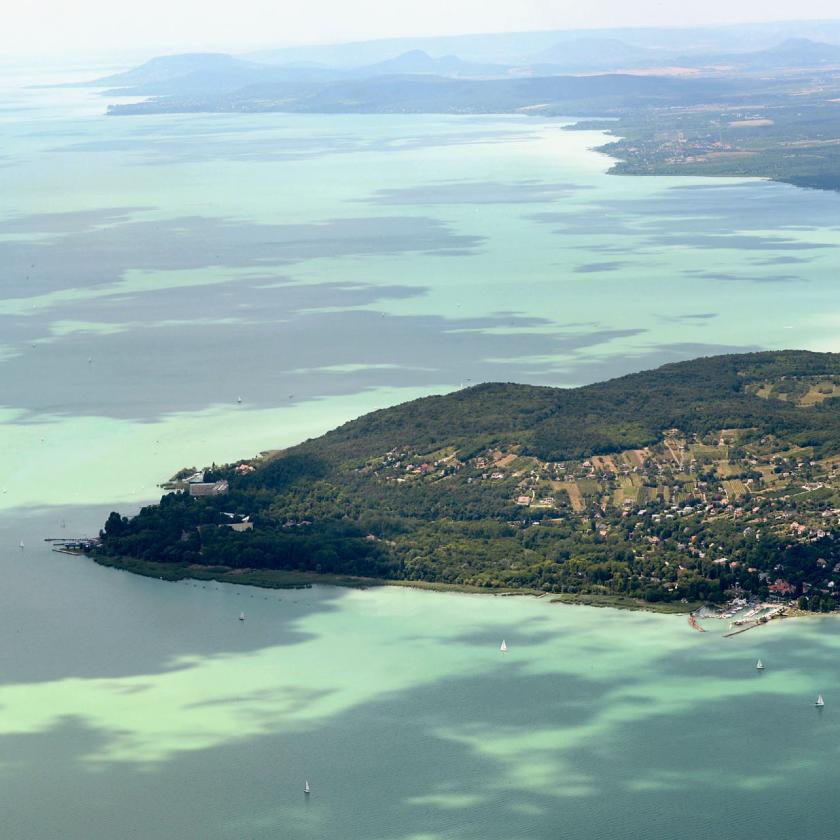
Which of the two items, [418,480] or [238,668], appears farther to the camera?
[418,480]

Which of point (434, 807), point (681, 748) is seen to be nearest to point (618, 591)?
→ point (681, 748)

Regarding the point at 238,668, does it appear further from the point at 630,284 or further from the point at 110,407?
the point at 630,284

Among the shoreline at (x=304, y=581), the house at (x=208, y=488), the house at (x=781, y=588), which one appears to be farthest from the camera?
the house at (x=208, y=488)

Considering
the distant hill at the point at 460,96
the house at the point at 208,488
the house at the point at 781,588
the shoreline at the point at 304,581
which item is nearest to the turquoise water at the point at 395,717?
the shoreline at the point at 304,581

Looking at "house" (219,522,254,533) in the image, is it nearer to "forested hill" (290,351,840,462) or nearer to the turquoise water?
Result: the turquoise water

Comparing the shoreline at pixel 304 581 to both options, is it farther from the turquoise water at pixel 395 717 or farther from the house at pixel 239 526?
the house at pixel 239 526

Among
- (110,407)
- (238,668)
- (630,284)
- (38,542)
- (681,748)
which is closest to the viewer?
(681,748)

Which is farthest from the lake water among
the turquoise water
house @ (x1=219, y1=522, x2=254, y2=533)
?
house @ (x1=219, y1=522, x2=254, y2=533)
